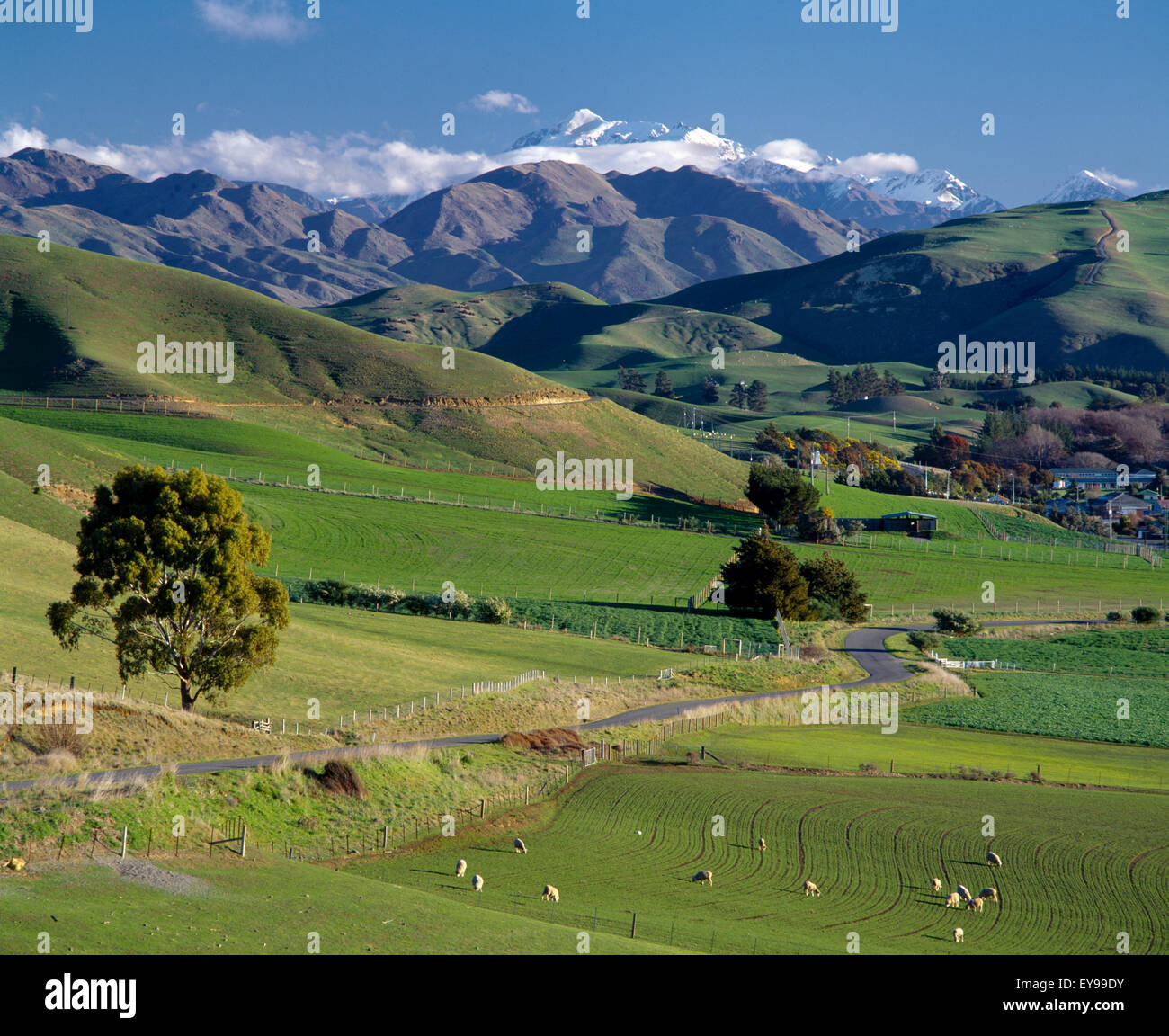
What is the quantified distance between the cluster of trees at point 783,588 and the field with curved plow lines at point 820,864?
4307 cm

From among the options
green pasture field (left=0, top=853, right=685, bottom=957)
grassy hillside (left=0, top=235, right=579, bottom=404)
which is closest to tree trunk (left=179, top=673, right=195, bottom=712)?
green pasture field (left=0, top=853, right=685, bottom=957)

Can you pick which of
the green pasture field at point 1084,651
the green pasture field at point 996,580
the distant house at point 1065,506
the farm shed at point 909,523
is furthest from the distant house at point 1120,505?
the green pasture field at point 1084,651

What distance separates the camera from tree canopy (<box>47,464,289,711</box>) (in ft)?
138

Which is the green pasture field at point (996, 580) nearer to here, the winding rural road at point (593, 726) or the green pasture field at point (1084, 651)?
the winding rural road at point (593, 726)

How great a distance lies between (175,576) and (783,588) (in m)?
56.0

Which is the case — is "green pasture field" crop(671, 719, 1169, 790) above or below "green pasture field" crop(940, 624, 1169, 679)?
below

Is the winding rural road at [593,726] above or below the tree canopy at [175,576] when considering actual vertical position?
below

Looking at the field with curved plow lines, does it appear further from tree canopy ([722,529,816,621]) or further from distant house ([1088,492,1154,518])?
distant house ([1088,492,1154,518])

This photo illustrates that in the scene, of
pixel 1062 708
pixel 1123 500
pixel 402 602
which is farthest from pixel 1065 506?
pixel 402 602

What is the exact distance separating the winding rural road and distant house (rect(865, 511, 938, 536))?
38.7m

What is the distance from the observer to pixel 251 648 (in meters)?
43.7

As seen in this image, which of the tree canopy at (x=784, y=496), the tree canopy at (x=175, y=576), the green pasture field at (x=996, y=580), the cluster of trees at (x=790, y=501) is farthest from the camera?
the tree canopy at (x=784, y=496)

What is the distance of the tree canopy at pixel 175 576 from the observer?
1658 inches

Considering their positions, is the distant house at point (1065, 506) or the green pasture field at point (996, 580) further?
the distant house at point (1065, 506)
